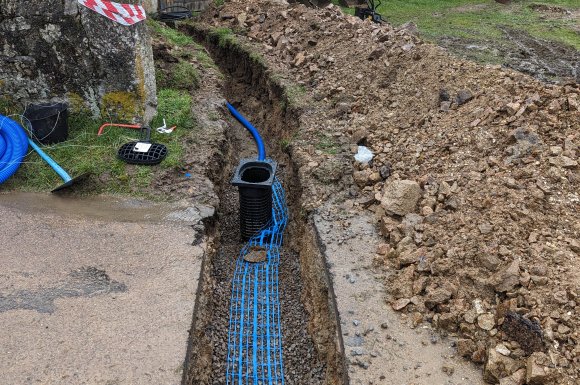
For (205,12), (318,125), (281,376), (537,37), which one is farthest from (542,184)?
(205,12)

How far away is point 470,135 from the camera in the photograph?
4793mm

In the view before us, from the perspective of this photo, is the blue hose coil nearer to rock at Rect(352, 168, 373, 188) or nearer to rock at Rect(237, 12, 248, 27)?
rock at Rect(352, 168, 373, 188)

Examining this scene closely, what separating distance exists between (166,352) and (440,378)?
5.95ft

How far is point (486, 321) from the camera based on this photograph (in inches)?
127

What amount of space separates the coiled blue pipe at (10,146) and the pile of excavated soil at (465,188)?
302cm

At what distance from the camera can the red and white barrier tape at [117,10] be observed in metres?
5.18

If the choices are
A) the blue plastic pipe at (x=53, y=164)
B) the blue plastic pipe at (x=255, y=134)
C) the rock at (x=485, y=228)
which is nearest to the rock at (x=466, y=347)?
the rock at (x=485, y=228)

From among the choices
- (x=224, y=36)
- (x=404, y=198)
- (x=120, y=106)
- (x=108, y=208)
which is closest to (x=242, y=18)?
(x=224, y=36)

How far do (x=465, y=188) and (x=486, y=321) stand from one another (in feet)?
4.41

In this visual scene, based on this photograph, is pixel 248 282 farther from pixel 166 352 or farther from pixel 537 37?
pixel 537 37

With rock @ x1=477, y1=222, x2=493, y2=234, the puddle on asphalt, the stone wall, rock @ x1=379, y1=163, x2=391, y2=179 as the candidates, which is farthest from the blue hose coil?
the stone wall

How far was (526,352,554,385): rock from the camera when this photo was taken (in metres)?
2.81

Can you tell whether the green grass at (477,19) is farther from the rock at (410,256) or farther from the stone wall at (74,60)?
the rock at (410,256)

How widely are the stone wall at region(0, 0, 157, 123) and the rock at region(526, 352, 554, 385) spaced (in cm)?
484
